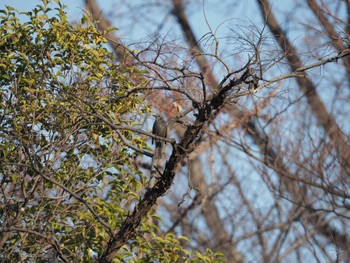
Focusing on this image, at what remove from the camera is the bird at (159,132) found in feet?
19.0

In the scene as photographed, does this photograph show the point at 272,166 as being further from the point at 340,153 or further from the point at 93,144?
the point at 93,144

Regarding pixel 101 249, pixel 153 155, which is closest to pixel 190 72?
pixel 153 155

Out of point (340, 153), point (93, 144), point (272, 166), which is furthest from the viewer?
point (272, 166)

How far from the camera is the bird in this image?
19.0ft

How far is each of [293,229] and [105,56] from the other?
273 inches

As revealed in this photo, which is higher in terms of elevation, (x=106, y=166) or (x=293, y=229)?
(x=293, y=229)

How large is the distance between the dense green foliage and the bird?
1.09 ft

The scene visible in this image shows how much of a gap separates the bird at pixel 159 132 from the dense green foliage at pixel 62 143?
33 centimetres

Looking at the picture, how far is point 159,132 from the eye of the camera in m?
6.62

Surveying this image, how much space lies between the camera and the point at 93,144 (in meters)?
5.92

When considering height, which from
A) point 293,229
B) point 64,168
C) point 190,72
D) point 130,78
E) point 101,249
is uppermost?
point 293,229

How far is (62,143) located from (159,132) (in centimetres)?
130

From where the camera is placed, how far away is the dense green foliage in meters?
5.52

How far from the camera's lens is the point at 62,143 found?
561cm
